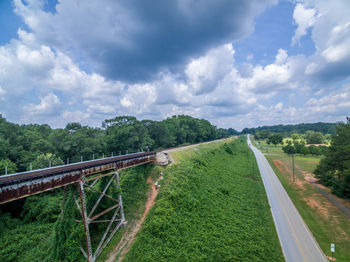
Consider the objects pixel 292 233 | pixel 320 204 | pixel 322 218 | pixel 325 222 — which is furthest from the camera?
pixel 320 204

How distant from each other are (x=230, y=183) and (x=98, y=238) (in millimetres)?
21662

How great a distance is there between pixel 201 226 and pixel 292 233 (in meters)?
10.5

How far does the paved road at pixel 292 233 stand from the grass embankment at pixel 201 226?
2.95ft

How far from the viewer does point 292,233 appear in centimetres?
1838

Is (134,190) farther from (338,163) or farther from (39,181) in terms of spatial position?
(338,163)

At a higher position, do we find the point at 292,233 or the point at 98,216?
the point at 98,216

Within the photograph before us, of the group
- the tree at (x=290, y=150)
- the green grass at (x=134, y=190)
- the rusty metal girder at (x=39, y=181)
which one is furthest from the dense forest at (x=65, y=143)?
the tree at (x=290, y=150)

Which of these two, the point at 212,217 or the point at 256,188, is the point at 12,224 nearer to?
the point at 212,217

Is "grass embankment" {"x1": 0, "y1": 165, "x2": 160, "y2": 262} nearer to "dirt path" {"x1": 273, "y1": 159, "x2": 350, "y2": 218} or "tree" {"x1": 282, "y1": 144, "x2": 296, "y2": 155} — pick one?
"dirt path" {"x1": 273, "y1": 159, "x2": 350, "y2": 218}

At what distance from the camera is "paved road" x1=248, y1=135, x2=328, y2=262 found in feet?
50.1

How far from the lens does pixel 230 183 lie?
29453 millimetres

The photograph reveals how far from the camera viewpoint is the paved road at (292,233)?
50.1ft

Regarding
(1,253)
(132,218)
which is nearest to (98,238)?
(132,218)

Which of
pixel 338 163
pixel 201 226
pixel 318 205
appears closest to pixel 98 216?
A: pixel 201 226
